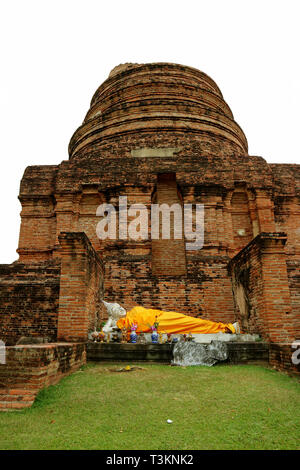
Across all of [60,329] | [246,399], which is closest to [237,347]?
[246,399]

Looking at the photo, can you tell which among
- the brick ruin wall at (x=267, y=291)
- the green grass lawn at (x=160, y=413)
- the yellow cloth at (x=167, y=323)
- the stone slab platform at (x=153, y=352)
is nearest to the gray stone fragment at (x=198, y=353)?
the stone slab platform at (x=153, y=352)

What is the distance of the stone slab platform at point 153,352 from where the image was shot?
20.7ft

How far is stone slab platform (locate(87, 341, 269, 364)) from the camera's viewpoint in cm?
632

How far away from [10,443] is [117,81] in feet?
50.6

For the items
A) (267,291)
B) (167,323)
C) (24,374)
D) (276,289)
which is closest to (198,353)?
(167,323)

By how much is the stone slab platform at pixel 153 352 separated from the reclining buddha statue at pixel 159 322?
606 millimetres

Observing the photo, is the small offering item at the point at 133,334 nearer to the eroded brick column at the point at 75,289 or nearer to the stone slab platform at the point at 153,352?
the stone slab platform at the point at 153,352

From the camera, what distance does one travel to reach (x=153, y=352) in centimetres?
635

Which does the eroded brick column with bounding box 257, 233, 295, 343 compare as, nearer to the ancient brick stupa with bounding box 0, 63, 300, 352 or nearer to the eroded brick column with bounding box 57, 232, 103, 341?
the ancient brick stupa with bounding box 0, 63, 300, 352

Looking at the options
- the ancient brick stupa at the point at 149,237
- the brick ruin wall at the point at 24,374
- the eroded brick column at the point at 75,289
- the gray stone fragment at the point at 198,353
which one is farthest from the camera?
the ancient brick stupa at the point at 149,237

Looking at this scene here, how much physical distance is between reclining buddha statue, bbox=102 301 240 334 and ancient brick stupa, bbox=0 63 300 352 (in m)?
0.50

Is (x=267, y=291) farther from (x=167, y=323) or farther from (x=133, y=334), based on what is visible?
(x=133, y=334)

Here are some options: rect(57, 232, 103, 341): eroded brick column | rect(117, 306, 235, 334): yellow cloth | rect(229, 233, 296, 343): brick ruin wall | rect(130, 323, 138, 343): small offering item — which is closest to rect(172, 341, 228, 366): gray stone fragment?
rect(117, 306, 235, 334): yellow cloth
